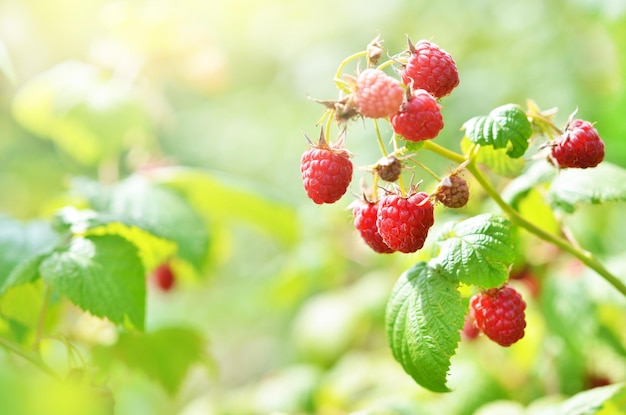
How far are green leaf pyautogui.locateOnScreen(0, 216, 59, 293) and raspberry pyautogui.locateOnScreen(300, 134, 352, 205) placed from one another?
27.6 inches

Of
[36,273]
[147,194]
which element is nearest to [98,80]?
[147,194]

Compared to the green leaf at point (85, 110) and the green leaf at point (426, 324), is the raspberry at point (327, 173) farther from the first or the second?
the green leaf at point (85, 110)

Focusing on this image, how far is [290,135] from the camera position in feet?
15.0

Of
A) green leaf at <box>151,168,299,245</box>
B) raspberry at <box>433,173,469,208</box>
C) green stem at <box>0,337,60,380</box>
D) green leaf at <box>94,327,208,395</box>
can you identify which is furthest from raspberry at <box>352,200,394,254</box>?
Result: green leaf at <box>151,168,299,245</box>

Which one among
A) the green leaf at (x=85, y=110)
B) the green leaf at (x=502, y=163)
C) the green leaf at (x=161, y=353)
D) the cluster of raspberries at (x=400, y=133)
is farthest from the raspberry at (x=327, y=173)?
the green leaf at (x=85, y=110)

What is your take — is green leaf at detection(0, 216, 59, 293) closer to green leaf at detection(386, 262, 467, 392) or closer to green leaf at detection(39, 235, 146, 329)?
green leaf at detection(39, 235, 146, 329)

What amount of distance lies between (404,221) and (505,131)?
0.68ft

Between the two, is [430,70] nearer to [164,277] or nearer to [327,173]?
[327,173]

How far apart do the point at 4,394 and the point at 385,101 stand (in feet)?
2.18

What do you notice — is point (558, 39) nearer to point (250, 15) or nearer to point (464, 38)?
point (464, 38)

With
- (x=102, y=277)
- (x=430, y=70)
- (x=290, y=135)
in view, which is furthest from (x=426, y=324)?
(x=290, y=135)

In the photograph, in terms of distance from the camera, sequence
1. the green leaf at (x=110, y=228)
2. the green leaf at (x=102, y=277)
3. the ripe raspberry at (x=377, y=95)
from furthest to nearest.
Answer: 1. the green leaf at (x=110, y=228)
2. the green leaf at (x=102, y=277)
3. the ripe raspberry at (x=377, y=95)

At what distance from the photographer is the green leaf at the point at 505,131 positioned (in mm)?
1147

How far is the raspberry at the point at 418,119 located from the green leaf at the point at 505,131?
0.10 meters
